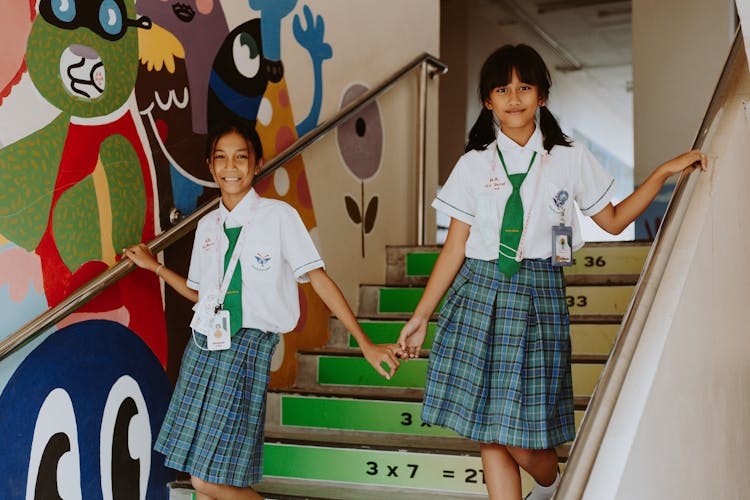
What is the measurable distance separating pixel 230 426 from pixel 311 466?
58 centimetres

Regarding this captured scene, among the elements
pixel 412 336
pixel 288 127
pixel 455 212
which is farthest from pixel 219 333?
pixel 288 127

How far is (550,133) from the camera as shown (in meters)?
2.23

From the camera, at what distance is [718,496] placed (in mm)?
2256

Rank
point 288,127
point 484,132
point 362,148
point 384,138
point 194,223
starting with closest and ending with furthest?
point 484,132 → point 194,223 → point 288,127 → point 362,148 → point 384,138

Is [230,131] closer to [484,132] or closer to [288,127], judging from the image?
[484,132]

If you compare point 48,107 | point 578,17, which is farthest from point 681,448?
point 578,17

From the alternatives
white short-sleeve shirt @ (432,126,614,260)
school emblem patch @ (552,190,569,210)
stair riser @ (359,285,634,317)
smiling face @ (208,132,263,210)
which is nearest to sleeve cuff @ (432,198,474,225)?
white short-sleeve shirt @ (432,126,614,260)

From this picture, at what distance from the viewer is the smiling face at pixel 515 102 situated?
85.4 inches

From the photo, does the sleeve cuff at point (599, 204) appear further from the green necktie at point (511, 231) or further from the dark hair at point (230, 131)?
the dark hair at point (230, 131)

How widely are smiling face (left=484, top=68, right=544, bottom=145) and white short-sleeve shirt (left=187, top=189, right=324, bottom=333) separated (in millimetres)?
646

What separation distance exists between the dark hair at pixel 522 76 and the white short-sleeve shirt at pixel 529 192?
0.9 inches

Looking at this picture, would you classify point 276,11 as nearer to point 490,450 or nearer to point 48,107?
point 48,107

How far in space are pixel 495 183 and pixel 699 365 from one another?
65 cm

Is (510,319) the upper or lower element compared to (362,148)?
lower
